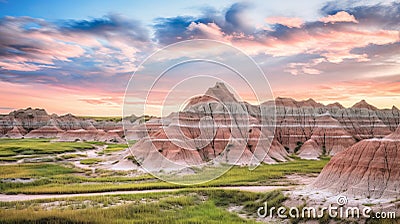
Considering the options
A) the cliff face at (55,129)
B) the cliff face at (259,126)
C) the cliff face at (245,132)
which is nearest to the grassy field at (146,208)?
the cliff face at (245,132)

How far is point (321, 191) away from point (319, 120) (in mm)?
77335

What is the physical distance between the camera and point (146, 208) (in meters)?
27.8

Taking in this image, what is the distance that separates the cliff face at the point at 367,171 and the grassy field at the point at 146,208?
482cm

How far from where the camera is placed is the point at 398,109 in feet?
425

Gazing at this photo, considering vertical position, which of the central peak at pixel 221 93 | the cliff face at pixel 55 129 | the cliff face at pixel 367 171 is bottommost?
the cliff face at pixel 367 171

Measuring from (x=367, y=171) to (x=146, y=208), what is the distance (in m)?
17.7

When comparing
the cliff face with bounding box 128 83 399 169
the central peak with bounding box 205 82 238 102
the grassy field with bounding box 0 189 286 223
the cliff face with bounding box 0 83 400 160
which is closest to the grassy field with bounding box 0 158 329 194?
the grassy field with bounding box 0 189 286 223

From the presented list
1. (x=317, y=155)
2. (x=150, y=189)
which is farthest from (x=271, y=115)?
(x=150, y=189)

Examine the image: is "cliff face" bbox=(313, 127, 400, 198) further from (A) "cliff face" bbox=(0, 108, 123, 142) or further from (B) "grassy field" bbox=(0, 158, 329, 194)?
(A) "cliff face" bbox=(0, 108, 123, 142)

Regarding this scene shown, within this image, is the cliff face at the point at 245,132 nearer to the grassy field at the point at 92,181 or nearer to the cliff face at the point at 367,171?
the grassy field at the point at 92,181

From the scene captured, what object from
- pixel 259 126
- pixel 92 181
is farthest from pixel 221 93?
pixel 92 181

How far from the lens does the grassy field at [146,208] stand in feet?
81.0

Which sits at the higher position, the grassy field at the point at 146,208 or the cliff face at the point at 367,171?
the cliff face at the point at 367,171

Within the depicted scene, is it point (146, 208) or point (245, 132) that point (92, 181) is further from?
point (245, 132)
